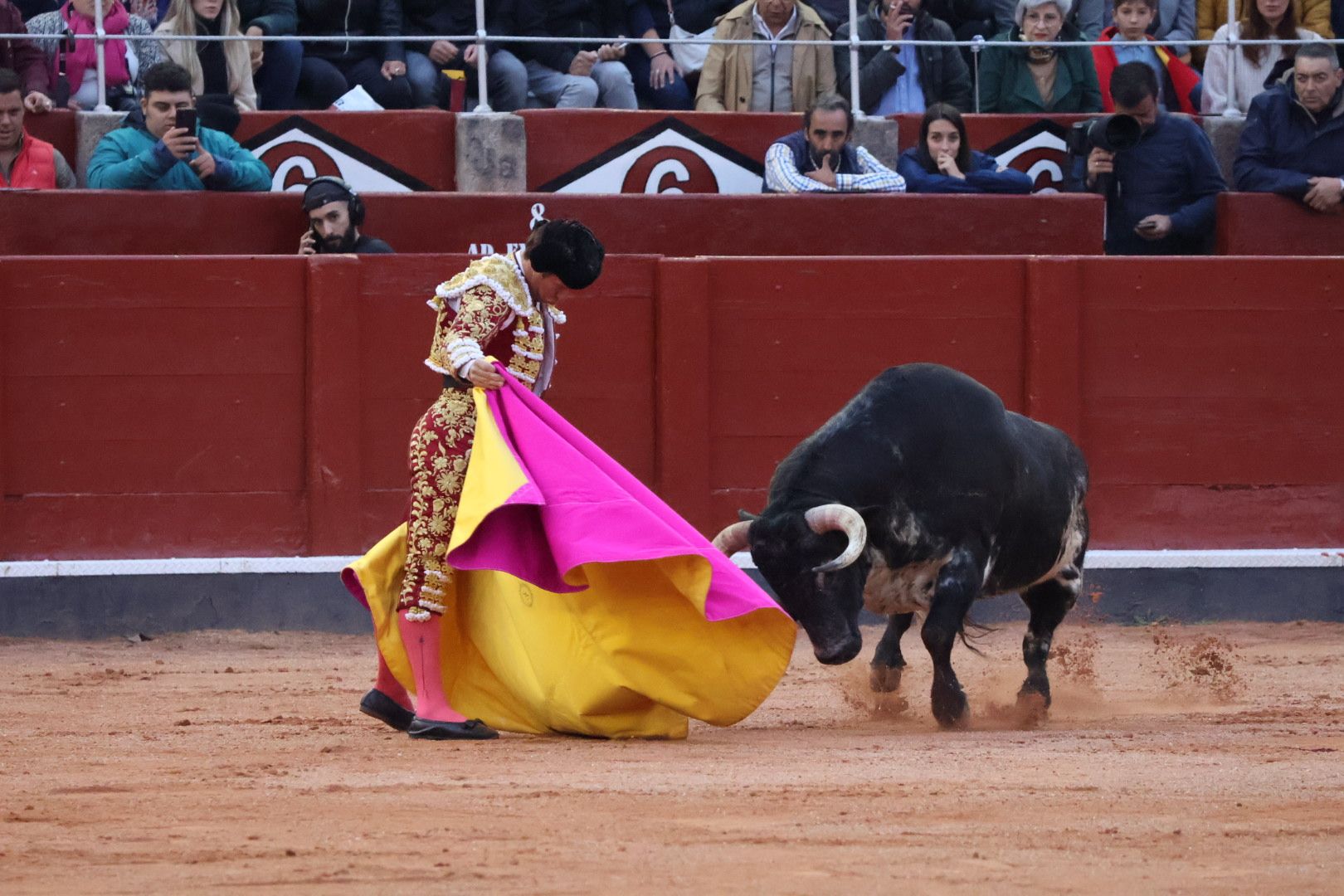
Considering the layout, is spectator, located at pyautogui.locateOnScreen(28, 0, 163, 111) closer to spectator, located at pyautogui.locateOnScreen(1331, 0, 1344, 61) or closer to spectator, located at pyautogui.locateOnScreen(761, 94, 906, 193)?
spectator, located at pyautogui.locateOnScreen(761, 94, 906, 193)

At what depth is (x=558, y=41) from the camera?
7906mm

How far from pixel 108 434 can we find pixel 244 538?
0.59m

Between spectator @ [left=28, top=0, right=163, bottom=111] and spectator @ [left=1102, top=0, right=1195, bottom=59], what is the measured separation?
409cm

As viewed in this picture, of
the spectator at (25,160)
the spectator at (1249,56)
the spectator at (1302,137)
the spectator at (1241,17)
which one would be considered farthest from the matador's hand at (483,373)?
the spectator at (1241,17)

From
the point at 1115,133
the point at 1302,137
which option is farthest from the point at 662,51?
the point at 1302,137

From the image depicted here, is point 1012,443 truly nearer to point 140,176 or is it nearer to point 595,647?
point 595,647

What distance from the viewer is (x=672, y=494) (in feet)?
23.6

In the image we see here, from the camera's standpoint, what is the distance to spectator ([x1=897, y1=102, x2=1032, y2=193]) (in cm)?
763

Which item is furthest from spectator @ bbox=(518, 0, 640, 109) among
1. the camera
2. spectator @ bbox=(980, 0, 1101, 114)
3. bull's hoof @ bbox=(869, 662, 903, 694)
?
bull's hoof @ bbox=(869, 662, 903, 694)

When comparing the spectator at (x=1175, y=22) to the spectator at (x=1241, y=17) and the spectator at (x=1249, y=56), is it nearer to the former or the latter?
the spectator at (x=1241, y=17)

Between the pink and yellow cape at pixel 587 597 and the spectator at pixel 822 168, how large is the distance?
9.96ft

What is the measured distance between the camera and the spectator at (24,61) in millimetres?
7379

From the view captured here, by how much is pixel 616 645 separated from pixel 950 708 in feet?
2.95

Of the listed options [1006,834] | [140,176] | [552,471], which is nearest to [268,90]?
[140,176]
